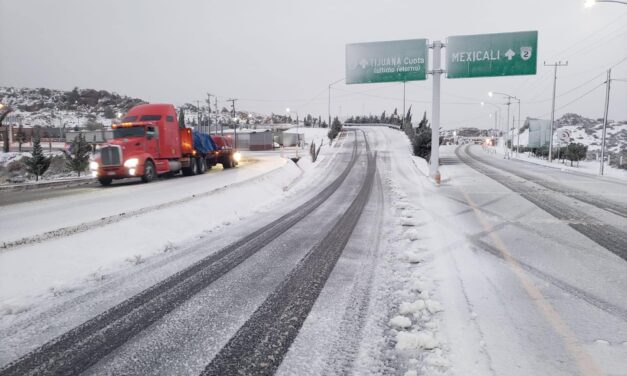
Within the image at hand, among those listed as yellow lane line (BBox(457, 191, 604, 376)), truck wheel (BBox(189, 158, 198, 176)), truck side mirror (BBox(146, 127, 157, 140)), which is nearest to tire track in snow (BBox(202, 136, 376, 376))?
yellow lane line (BBox(457, 191, 604, 376))

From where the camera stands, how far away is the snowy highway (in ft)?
10.9

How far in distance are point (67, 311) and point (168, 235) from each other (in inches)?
156

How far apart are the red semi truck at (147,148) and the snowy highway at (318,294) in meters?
8.38

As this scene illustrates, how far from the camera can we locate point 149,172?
1961cm

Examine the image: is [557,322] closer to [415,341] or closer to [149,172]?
[415,341]

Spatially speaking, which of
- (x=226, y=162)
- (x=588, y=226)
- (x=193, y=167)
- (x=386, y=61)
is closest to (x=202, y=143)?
(x=193, y=167)

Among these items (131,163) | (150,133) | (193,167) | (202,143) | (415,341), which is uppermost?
(150,133)

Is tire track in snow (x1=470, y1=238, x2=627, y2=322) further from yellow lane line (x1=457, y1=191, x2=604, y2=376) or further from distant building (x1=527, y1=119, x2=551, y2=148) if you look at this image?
distant building (x1=527, y1=119, x2=551, y2=148)

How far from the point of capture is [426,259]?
633cm

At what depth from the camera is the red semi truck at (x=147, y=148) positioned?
60.0 feet

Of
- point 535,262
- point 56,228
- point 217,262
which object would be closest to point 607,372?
point 535,262

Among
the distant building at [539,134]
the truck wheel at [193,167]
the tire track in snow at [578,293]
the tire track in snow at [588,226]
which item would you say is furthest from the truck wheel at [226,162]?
the distant building at [539,134]

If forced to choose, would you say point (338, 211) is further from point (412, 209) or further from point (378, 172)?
point (378, 172)

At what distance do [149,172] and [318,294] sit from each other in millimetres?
17124
